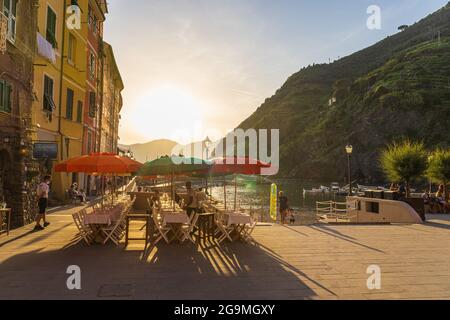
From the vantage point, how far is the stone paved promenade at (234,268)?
5.64 metres

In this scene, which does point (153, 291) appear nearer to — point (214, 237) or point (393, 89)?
point (214, 237)

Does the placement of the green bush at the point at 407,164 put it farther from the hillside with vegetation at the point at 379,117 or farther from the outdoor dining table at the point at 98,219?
the hillside with vegetation at the point at 379,117

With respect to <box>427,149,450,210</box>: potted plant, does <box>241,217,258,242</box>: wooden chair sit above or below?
below

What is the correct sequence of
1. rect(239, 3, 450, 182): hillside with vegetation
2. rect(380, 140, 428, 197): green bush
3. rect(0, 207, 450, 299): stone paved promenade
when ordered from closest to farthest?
rect(0, 207, 450, 299): stone paved promenade
rect(380, 140, 428, 197): green bush
rect(239, 3, 450, 182): hillside with vegetation

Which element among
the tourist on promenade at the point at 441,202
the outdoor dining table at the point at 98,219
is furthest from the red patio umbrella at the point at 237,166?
the tourist on promenade at the point at 441,202

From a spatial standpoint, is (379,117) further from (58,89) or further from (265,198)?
(58,89)

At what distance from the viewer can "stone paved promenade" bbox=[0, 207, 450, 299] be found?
5.64 m

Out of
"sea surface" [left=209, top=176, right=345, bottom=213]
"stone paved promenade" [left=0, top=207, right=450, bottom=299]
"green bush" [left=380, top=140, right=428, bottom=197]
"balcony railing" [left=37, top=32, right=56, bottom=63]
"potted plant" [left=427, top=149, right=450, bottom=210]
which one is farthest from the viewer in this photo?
"sea surface" [left=209, top=176, right=345, bottom=213]

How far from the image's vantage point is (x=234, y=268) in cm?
706

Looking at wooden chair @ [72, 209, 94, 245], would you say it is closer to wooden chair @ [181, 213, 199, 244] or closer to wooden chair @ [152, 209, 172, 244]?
wooden chair @ [152, 209, 172, 244]

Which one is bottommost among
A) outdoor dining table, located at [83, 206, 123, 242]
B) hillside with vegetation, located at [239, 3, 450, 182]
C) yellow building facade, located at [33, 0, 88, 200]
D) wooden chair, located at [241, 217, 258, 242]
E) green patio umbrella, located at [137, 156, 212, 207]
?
wooden chair, located at [241, 217, 258, 242]

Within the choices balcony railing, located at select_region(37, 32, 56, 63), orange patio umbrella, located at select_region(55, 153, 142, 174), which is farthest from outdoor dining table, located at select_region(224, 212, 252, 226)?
balcony railing, located at select_region(37, 32, 56, 63)
